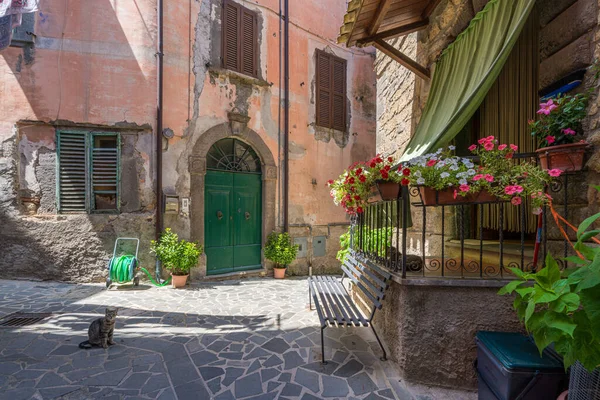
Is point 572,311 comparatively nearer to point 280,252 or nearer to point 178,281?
point 178,281

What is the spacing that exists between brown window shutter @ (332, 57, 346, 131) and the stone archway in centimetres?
252

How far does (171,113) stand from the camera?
677cm

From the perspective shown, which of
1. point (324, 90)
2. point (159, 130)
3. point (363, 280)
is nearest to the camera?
point (363, 280)

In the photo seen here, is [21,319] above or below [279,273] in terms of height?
above

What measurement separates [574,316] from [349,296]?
2.46 meters

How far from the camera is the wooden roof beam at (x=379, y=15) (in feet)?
11.4

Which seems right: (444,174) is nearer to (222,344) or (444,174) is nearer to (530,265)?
(530,265)

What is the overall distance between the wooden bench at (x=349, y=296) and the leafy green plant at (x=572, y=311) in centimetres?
129

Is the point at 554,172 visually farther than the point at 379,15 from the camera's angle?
No

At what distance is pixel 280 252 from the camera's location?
25.1 ft

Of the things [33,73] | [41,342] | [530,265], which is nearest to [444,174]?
[530,265]

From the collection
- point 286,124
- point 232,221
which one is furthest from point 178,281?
point 286,124

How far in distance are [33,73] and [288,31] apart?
570 centimetres

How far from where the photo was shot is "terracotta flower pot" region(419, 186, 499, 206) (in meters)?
2.53
